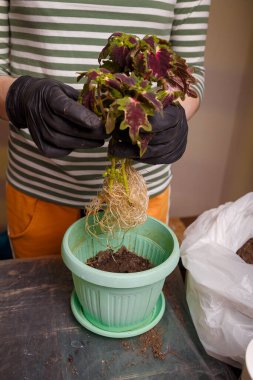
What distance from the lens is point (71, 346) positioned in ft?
1.79

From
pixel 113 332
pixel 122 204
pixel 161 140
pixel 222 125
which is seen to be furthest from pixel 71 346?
pixel 222 125

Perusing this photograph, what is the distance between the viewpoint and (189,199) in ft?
5.22

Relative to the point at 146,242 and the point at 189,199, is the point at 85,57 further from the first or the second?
the point at 189,199

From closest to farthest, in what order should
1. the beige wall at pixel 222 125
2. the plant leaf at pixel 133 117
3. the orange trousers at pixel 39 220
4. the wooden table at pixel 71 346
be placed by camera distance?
the plant leaf at pixel 133 117 < the wooden table at pixel 71 346 < the orange trousers at pixel 39 220 < the beige wall at pixel 222 125

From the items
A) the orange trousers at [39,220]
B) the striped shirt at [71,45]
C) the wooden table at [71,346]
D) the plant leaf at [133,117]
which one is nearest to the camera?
the plant leaf at [133,117]

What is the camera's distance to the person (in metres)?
0.49

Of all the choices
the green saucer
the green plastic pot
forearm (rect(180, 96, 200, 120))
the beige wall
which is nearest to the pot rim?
the green plastic pot

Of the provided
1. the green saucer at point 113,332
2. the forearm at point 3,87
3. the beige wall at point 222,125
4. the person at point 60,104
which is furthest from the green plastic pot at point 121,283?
the beige wall at point 222,125

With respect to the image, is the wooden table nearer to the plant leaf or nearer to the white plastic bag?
the white plastic bag

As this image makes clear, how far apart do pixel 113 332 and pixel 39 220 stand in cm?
31

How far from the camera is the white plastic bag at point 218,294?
53cm

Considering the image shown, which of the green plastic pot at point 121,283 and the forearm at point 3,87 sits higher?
the forearm at point 3,87

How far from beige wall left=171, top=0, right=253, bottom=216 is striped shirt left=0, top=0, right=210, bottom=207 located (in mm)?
617

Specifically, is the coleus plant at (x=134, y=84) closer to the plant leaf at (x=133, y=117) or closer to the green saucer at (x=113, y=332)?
the plant leaf at (x=133, y=117)
